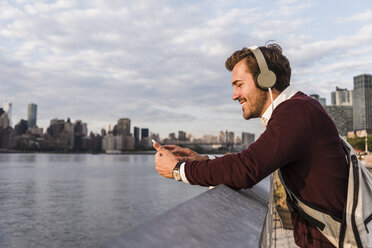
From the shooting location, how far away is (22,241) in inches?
709

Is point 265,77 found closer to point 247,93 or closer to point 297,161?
point 247,93

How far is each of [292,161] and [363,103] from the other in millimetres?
168402

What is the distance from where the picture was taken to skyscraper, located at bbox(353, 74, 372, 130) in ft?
481

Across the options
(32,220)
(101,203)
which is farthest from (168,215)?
(101,203)

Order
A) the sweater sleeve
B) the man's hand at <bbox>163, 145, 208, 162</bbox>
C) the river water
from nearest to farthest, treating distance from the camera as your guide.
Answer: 1. the sweater sleeve
2. the man's hand at <bbox>163, 145, 208, 162</bbox>
3. the river water

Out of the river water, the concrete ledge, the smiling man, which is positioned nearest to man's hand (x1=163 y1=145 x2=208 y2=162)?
the smiling man

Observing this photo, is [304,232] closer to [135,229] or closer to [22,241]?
[135,229]

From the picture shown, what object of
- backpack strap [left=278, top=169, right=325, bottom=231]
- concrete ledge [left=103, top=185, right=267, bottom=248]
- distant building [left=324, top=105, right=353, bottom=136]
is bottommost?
backpack strap [left=278, top=169, right=325, bottom=231]

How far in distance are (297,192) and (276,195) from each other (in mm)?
6114

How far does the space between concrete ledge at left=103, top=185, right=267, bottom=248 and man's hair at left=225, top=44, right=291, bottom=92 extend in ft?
3.17

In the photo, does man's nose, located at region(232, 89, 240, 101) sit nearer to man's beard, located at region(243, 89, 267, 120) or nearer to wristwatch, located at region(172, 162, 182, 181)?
man's beard, located at region(243, 89, 267, 120)

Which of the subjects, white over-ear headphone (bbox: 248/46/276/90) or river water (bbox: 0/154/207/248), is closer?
white over-ear headphone (bbox: 248/46/276/90)

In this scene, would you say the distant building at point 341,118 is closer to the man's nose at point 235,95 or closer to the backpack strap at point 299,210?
the man's nose at point 235,95

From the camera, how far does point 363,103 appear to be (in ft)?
487
